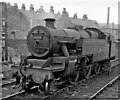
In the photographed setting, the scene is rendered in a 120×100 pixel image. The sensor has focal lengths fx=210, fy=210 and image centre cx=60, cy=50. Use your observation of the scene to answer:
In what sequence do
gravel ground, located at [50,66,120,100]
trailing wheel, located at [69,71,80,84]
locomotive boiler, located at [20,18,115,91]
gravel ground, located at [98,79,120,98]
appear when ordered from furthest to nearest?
trailing wheel, located at [69,71,80,84] < gravel ground, located at [98,79,120,98] < gravel ground, located at [50,66,120,100] < locomotive boiler, located at [20,18,115,91]

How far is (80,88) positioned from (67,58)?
5.89 feet

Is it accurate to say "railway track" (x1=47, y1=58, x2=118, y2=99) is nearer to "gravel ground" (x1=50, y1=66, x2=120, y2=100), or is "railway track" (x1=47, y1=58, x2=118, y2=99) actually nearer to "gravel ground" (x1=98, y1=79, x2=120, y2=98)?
"gravel ground" (x1=50, y1=66, x2=120, y2=100)

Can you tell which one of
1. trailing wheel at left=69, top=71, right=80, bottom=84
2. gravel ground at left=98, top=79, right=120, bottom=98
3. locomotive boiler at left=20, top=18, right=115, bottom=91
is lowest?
gravel ground at left=98, top=79, right=120, bottom=98

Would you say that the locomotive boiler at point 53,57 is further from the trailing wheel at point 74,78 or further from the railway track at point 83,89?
the railway track at point 83,89

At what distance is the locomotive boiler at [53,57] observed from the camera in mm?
7652

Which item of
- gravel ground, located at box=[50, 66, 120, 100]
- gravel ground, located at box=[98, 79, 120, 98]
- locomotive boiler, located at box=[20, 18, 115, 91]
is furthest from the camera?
gravel ground, located at box=[98, 79, 120, 98]

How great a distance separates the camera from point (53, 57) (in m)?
8.05

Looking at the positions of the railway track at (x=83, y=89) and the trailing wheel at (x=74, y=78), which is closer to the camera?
the railway track at (x=83, y=89)

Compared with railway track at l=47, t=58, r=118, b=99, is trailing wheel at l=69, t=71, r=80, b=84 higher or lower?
higher

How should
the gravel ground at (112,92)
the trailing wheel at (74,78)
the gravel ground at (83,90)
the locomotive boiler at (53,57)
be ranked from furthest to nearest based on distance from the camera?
the trailing wheel at (74,78) < the gravel ground at (112,92) < the gravel ground at (83,90) < the locomotive boiler at (53,57)

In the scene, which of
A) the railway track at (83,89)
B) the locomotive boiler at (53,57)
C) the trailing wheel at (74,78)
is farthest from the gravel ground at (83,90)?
the locomotive boiler at (53,57)

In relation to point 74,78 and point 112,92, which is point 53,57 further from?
point 112,92

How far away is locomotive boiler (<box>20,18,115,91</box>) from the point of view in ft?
25.1

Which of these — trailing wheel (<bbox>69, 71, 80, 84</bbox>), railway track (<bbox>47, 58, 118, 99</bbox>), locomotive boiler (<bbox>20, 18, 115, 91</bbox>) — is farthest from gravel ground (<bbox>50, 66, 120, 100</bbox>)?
locomotive boiler (<bbox>20, 18, 115, 91</bbox>)
